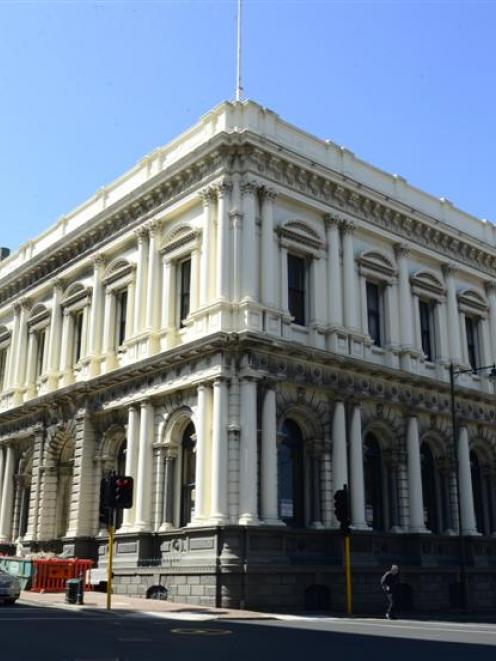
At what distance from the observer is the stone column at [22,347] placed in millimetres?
37781

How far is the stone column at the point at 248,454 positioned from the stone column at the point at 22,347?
54.7ft

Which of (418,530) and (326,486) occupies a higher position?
(326,486)

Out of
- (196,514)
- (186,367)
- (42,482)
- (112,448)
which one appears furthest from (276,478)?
(42,482)

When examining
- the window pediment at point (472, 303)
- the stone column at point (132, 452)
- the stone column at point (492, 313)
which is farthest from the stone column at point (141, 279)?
the stone column at point (492, 313)

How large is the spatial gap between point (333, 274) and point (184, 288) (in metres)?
5.59

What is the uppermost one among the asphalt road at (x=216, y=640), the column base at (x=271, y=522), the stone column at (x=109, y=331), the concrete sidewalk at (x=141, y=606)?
the stone column at (x=109, y=331)

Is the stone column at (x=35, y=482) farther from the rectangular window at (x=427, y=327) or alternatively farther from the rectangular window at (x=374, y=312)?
the rectangular window at (x=427, y=327)

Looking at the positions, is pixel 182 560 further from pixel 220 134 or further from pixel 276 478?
pixel 220 134

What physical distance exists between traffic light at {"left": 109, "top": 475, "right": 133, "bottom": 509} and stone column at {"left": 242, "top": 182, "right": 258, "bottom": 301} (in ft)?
26.4

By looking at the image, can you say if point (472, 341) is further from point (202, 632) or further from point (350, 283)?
point (202, 632)

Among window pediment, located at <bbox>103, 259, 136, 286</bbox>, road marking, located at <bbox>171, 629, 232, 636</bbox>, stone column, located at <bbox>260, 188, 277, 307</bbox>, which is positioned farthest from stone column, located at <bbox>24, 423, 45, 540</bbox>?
road marking, located at <bbox>171, 629, 232, 636</bbox>

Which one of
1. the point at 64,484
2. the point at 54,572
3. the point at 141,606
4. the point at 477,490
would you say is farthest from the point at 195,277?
the point at 477,490

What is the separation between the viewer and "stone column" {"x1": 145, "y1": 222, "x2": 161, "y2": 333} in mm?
29234

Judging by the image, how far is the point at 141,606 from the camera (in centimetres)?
2219
